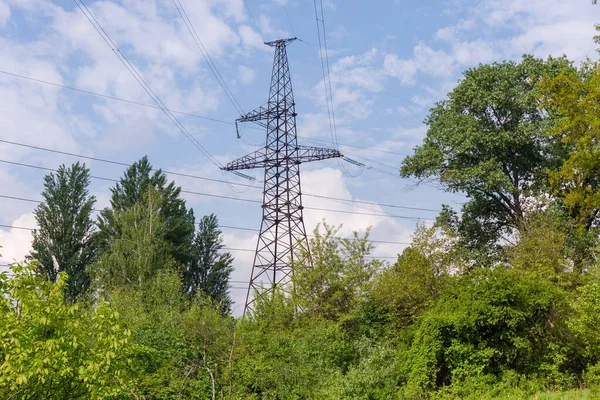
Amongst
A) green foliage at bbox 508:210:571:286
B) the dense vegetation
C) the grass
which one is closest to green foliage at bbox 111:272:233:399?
the dense vegetation

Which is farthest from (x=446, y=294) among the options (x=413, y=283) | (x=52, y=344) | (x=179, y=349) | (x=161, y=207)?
(x=161, y=207)

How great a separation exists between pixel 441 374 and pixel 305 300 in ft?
27.5

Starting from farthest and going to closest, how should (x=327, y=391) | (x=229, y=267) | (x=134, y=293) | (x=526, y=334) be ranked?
(x=229, y=267) → (x=134, y=293) → (x=526, y=334) → (x=327, y=391)

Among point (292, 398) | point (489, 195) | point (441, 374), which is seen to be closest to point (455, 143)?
point (489, 195)

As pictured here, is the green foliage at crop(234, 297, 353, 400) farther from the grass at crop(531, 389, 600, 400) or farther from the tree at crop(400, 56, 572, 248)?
the tree at crop(400, 56, 572, 248)

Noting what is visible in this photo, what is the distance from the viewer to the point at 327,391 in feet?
63.6

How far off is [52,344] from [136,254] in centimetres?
2801

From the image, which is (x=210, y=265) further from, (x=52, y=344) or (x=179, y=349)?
(x=52, y=344)

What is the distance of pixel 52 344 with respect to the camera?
30.6ft

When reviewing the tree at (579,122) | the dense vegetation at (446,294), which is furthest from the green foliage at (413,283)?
the tree at (579,122)

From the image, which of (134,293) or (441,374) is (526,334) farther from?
(134,293)

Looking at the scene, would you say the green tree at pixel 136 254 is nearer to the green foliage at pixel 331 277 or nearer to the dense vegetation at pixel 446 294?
the dense vegetation at pixel 446 294

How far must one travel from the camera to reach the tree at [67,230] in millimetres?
38938

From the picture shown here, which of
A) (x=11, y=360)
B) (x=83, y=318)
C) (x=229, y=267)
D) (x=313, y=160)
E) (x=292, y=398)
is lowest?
(x=292, y=398)
